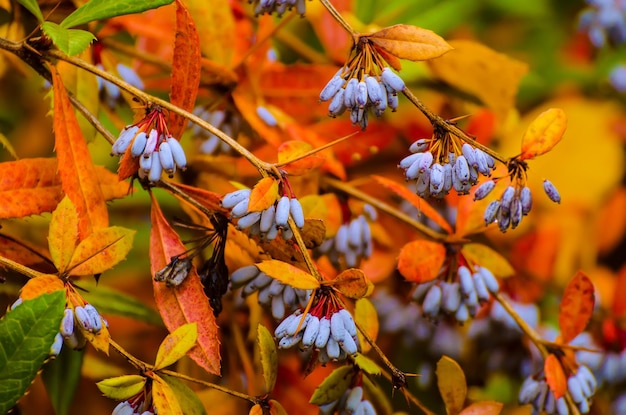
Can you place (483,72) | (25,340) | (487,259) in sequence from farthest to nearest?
(483,72), (487,259), (25,340)

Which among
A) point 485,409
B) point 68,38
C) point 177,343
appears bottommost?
point 485,409

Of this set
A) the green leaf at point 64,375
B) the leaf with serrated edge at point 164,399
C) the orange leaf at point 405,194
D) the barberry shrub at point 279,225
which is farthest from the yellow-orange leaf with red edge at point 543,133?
the green leaf at point 64,375

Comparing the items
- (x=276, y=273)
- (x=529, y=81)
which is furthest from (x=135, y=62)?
(x=529, y=81)

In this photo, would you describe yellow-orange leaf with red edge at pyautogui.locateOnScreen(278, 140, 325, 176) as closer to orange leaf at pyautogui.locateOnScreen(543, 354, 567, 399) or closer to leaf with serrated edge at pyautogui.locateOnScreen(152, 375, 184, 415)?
leaf with serrated edge at pyautogui.locateOnScreen(152, 375, 184, 415)

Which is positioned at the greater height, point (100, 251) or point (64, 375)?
point (100, 251)

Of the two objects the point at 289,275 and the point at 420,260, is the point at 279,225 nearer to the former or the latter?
the point at 289,275

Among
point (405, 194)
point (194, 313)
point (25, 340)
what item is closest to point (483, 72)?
point (405, 194)

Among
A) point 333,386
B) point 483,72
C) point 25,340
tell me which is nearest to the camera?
point 25,340
